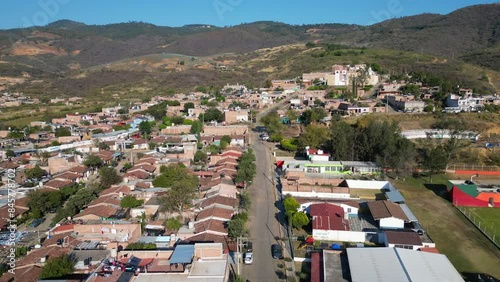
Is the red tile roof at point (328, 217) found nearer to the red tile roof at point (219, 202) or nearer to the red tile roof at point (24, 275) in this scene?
the red tile roof at point (219, 202)

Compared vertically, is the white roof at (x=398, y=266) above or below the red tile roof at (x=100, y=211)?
below

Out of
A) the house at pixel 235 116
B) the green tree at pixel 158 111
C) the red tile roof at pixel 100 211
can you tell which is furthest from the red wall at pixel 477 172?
the green tree at pixel 158 111

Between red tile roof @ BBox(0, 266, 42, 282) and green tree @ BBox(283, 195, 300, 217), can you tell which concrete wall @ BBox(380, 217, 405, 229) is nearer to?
green tree @ BBox(283, 195, 300, 217)

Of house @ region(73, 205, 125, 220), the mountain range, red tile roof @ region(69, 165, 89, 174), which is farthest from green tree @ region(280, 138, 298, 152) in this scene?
the mountain range

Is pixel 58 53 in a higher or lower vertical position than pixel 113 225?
higher

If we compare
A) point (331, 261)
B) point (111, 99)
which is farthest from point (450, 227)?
point (111, 99)

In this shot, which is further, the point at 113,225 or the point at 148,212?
the point at 148,212

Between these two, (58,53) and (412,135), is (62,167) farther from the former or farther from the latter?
(58,53)
